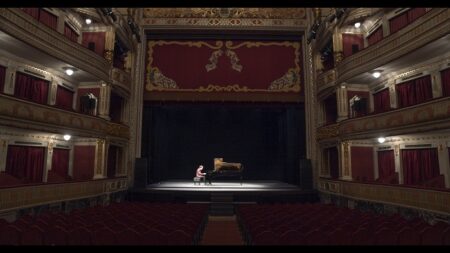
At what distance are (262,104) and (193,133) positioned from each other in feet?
23.0

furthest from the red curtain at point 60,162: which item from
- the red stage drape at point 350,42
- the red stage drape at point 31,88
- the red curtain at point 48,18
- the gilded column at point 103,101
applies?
the red stage drape at point 350,42

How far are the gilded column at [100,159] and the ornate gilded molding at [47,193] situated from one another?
53cm

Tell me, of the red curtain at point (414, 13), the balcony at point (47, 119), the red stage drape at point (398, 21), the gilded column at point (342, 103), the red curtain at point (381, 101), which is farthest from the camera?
the red curtain at point (381, 101)

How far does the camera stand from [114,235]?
487cm

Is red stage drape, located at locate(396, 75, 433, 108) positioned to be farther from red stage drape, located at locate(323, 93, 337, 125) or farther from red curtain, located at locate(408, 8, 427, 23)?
red stage drape, located at locate(323, 93, 337, 125)

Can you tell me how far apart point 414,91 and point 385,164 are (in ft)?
12.8

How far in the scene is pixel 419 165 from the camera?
44.2 ft

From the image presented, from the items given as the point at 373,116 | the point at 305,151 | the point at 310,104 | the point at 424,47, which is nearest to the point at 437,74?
the point at 424,47

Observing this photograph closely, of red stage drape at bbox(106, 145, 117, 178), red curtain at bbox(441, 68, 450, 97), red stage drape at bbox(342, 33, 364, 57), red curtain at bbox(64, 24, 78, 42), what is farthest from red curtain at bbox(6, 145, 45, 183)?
red curtain at bbox(441, 68, 450, 97)

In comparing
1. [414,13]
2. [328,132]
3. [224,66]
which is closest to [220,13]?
[224,66]

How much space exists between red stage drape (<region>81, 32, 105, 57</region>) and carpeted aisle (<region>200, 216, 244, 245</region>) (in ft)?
34.3

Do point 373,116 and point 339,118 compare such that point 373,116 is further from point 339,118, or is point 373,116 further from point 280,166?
point 280,166

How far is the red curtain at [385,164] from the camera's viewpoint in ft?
48.7

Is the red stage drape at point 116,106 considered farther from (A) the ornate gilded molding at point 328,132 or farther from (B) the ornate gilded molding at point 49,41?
(A) the ornate gilded molding at point 328,132
